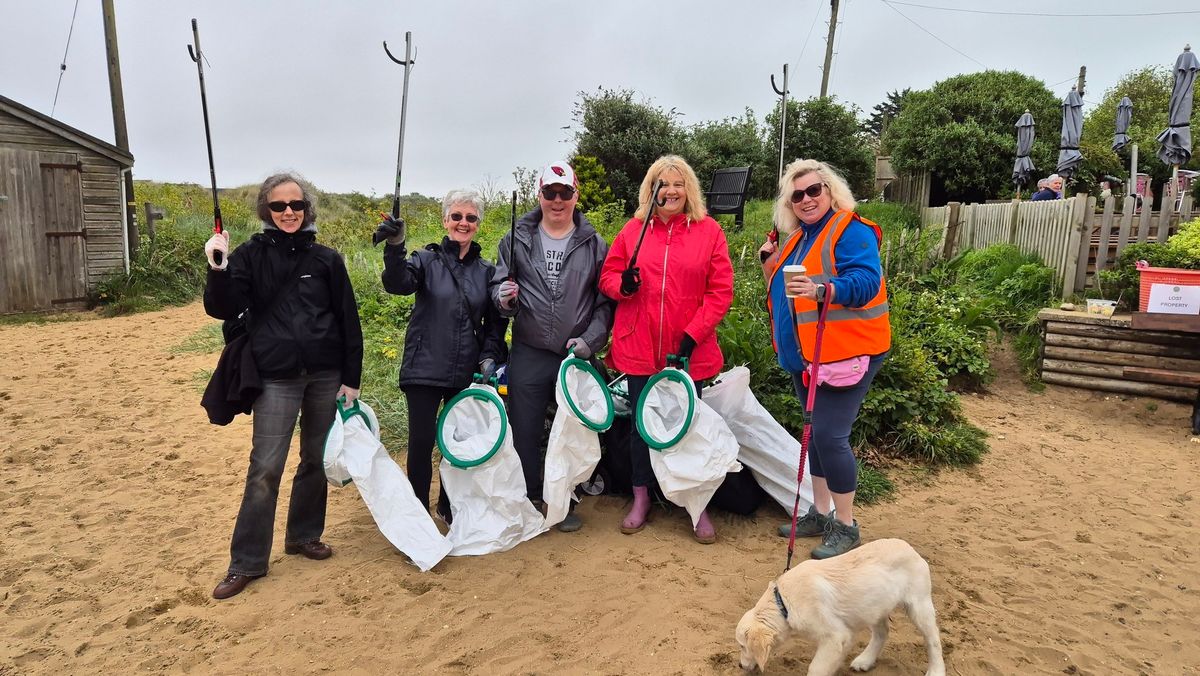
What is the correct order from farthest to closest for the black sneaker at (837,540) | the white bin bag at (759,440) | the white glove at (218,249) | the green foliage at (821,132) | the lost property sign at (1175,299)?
the green foliage at (821,132) < the lost property sign at (1175,299) < the white bin bag at (759,440) < the black sneaker at (837,540) < the white glove at (218,249)

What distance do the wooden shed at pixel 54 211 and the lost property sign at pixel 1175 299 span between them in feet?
42.3

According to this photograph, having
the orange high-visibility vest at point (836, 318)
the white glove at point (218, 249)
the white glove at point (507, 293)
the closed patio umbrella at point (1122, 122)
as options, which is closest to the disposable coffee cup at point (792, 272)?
the orange high-visibility vest at point (836, 318)

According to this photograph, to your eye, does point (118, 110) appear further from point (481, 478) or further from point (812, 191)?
point (812, 191)

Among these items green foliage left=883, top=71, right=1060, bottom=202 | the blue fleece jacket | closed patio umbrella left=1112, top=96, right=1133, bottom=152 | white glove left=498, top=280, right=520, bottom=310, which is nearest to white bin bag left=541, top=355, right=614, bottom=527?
white glove left=498, top=280, right=520, bottom=310

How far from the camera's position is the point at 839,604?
2146 mm

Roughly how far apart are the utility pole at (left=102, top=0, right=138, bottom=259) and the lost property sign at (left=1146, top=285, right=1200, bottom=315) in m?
13.0

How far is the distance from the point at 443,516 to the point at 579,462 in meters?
0.84

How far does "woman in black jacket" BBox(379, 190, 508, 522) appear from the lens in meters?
3.23

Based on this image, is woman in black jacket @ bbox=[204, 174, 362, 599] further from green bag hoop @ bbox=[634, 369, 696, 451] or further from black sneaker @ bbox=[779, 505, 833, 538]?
black sneaker @ bbox=[779, 505, 833, 538]

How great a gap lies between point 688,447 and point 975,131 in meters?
13.7

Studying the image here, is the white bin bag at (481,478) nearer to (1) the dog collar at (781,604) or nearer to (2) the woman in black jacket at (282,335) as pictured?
(2) the woman in black jacket at (282,335)

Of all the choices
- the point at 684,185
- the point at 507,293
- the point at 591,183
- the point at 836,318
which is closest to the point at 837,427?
the point at 836,318

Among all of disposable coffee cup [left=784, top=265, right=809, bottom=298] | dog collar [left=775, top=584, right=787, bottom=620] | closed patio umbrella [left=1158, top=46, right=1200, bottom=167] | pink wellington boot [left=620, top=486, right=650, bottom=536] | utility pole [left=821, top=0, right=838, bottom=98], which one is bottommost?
pink wellington boot [left=620, top=486, right=650, bottom=536]

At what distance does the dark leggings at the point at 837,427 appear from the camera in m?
2.89
